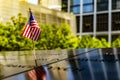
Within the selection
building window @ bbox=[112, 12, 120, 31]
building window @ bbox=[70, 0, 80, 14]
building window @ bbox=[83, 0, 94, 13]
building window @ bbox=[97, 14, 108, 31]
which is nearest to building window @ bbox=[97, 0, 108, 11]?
building window @ bbox=[97, 14, 108, 31]

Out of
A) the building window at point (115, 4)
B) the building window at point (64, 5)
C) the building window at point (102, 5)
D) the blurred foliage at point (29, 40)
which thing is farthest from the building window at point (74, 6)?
the blurred foliage at point (29, 40)

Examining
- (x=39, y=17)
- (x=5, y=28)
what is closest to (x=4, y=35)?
(x=5, y=28)

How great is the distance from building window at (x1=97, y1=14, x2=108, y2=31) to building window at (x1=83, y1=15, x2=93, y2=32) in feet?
6.85

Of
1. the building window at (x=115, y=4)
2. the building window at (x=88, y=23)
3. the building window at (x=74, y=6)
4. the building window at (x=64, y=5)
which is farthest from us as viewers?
the building window at (x=64, y=5)

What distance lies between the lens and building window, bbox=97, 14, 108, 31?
8344 cm

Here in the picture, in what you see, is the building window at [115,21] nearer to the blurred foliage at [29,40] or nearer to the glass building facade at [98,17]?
the glass building facade at [98,17]

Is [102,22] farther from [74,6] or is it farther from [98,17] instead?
[74,6]

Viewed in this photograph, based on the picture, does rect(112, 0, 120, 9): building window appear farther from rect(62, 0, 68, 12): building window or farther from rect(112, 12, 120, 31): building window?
rect(62, 0, 68, 12): building window

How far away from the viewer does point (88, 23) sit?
284 feet

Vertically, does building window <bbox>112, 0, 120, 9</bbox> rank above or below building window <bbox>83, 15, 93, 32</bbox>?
above

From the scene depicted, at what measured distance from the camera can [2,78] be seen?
453cm

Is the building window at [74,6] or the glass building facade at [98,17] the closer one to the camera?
the glass building facade at [98,17]

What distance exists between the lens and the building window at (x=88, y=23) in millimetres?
86000

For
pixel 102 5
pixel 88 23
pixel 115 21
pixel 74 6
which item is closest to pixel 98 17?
pixel 102 5
